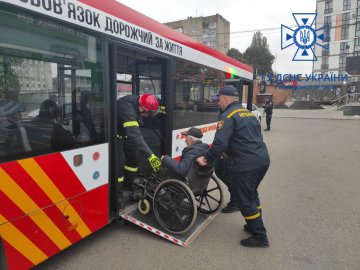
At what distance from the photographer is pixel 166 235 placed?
347 cm

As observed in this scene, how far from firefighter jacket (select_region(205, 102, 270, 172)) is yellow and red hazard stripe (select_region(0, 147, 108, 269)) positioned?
4.71 feet

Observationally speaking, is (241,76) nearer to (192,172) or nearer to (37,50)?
(192,172)

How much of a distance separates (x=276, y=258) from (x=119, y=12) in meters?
3.24

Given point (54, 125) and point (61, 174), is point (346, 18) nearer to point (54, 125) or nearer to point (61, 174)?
point (54, 125)

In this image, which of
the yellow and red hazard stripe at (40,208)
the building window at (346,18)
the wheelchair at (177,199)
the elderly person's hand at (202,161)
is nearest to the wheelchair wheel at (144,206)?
the wheelchair at (177,199)

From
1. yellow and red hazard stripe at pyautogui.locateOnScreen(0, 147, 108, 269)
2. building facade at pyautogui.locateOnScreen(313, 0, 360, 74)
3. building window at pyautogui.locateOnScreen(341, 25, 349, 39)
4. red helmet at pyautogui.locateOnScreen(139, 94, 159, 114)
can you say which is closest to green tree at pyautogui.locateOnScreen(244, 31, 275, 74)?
building facade at pyautogui.locateOnScreen(313, 0, 360, 74)

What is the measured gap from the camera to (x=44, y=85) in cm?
259

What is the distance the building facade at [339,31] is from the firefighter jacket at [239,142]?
6177 centimetres

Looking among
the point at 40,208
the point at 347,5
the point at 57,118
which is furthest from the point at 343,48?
the point at 40,208

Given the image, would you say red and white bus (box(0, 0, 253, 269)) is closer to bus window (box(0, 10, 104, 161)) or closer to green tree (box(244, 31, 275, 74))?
bus window (box(0, 10, 104, 161))

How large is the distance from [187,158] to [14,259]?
1969 millimetres

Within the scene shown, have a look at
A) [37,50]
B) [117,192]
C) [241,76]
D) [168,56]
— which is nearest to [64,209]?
[117,192]

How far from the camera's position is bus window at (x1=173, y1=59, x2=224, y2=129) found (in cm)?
485

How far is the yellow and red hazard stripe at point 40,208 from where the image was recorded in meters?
2.31
